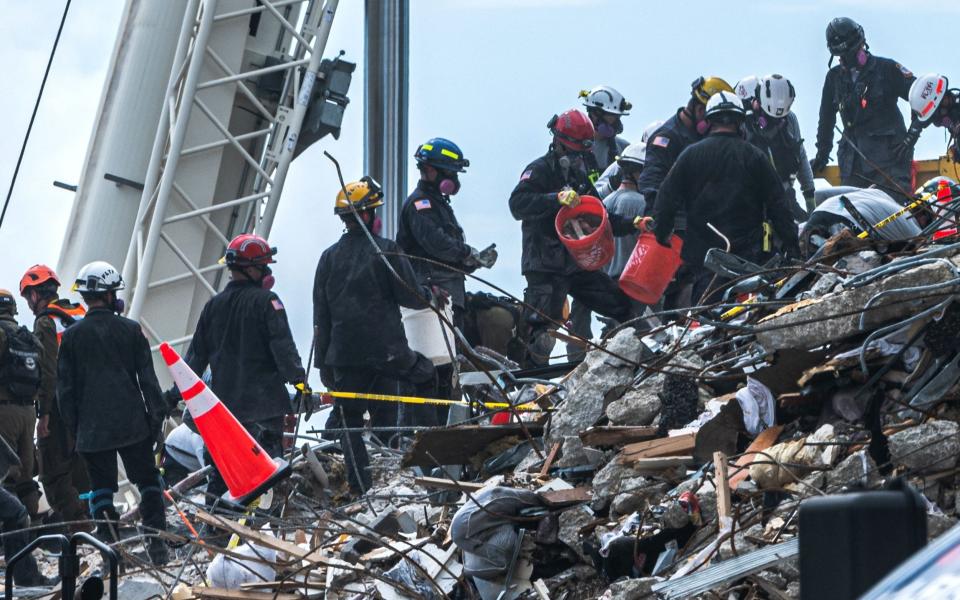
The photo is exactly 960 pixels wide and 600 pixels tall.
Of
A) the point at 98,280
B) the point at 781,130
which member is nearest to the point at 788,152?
the point at 781,130

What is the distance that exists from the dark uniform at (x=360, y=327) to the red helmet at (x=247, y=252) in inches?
15.4

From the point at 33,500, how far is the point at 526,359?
3.41 metres

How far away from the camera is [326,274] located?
9508 millimetres

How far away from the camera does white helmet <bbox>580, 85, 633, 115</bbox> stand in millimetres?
11633

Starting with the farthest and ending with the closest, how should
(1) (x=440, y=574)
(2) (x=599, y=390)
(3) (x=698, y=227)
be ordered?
(3) (x=698, y=227) < (2) (x=599, y=390) < (1) (x=440, y=574)

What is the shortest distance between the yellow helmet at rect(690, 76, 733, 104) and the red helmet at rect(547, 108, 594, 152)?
2.43ft

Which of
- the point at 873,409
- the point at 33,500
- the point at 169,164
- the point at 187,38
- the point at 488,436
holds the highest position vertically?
the point at 187,38

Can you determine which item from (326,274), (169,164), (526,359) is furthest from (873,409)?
(169,164)

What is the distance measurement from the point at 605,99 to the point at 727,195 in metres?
2.72

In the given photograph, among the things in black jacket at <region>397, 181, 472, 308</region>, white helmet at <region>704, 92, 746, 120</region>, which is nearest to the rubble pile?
white helmet at <region>704, 92, 746, 120</region>

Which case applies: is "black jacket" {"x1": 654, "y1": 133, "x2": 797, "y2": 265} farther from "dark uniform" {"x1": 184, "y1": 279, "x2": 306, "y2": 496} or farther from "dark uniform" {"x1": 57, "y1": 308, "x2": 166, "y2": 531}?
"dark uniform" {"x1": 57, "y1": 308, "x2": 166, "y2": 531}

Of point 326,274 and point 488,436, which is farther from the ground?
point 326,274

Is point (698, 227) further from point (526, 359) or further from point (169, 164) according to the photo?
point (169, 164)

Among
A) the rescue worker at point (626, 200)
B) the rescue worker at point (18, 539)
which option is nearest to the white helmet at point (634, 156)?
the rescue worker at point (626, 200)
